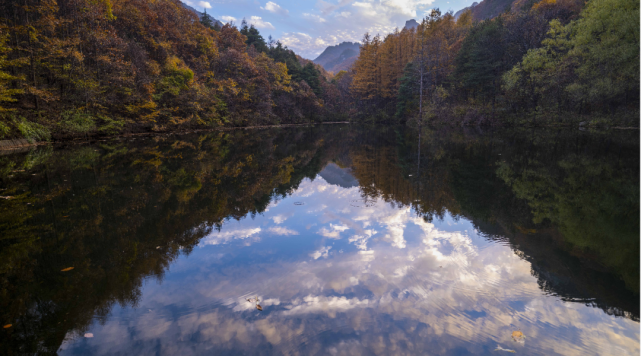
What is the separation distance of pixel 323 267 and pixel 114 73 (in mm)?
23119

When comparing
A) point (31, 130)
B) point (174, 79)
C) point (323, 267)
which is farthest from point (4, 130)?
point (323, 267)

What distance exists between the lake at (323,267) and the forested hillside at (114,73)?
1222 cm

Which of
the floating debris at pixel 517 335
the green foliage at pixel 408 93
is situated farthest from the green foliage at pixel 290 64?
the floating debris at pixel 517 335

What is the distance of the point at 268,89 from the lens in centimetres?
4006

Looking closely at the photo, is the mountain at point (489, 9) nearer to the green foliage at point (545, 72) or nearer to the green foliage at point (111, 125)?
the green foliage at point (545, 72)

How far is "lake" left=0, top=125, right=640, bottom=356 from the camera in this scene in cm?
243

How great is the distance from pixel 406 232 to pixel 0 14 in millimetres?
23557

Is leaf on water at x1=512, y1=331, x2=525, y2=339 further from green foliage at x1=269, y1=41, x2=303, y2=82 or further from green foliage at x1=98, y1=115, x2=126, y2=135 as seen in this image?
green foliage at x1=269, y1=41, x2=303, y2=82

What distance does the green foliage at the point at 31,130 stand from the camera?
14625mm

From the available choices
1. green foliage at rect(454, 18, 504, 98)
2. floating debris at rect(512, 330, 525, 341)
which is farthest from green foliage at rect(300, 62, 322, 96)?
floating debris at rect(512, 330, 525, 341)

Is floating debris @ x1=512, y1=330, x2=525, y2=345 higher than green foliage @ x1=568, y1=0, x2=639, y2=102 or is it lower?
lower

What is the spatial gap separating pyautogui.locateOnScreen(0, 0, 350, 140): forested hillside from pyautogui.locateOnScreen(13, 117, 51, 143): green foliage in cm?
5

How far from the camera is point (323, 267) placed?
3.59m

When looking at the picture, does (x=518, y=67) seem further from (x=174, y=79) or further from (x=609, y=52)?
(x=174, y=79)
